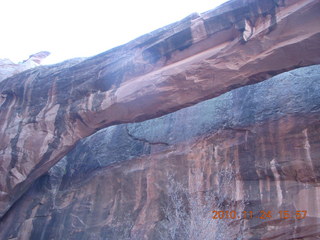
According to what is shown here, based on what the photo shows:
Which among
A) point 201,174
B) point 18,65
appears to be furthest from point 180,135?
point 18,65

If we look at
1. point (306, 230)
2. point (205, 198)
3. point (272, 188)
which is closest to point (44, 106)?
point (205, 198)

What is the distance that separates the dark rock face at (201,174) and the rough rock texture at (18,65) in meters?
4.12

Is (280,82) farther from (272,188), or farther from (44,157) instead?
(44,157)

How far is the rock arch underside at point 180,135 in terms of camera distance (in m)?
6.29

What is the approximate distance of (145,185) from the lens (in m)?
8.05

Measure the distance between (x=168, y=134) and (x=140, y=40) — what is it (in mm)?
2351

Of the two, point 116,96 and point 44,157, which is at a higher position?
point 116,96
